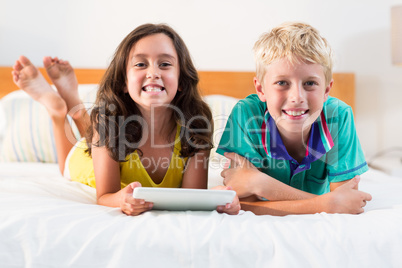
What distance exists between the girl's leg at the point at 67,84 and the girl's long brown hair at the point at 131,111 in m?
0.47

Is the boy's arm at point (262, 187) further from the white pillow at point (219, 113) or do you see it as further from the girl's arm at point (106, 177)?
the white pillow at point (219, 113)

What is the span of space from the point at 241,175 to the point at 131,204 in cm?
32

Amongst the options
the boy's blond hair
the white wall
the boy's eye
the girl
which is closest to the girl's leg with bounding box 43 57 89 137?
the girl

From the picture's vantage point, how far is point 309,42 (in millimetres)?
1107

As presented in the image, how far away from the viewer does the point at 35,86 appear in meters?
1.73

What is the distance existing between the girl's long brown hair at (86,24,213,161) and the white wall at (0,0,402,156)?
1073 mm

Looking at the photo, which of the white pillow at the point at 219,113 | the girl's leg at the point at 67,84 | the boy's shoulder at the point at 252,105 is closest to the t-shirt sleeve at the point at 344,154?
the boy's shoulder at the point at 252,105

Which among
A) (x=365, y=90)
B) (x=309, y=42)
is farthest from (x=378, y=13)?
(x=309, y=42)

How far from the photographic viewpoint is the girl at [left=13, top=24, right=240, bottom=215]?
122 cm

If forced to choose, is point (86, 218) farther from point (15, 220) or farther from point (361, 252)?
point (361, 252)

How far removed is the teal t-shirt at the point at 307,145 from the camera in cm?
116

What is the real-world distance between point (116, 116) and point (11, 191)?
36 centimetres

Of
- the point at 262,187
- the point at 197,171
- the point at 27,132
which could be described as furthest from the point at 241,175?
the point at 27,132

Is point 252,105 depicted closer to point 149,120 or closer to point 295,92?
point 295,92
